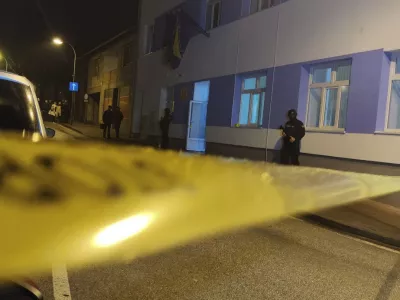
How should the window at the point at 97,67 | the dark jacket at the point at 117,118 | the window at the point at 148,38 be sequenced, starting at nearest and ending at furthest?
the dark jacket at the point at 117,118 → the window at the point at 148,38 → the window at the point at 97,67

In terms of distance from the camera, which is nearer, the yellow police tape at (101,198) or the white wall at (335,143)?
the yellow police tape at (101,198)

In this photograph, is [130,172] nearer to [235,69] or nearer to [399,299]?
[399,299]

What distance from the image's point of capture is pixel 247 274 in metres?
4.35

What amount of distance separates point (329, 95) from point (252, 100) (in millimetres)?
3512

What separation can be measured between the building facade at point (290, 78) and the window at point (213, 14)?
4cm

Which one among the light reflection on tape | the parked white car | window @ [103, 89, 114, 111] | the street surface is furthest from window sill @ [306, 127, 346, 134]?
window @ [103, 89, 114, 111]

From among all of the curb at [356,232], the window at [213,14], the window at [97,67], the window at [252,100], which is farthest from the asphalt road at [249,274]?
the window at [97,67]

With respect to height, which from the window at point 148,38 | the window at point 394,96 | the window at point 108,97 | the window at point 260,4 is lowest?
the window at point 394,96

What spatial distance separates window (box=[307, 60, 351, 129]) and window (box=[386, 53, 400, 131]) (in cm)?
119

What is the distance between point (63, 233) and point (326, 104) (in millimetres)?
11142

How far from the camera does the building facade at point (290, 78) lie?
998cm

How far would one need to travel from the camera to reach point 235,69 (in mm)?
15398

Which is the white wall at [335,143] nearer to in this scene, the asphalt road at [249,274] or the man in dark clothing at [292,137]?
the man in dark clothing at [292,137]

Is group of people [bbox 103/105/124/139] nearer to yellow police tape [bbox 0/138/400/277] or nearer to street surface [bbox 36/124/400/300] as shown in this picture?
street surface [bbox 36/124/400/300]
